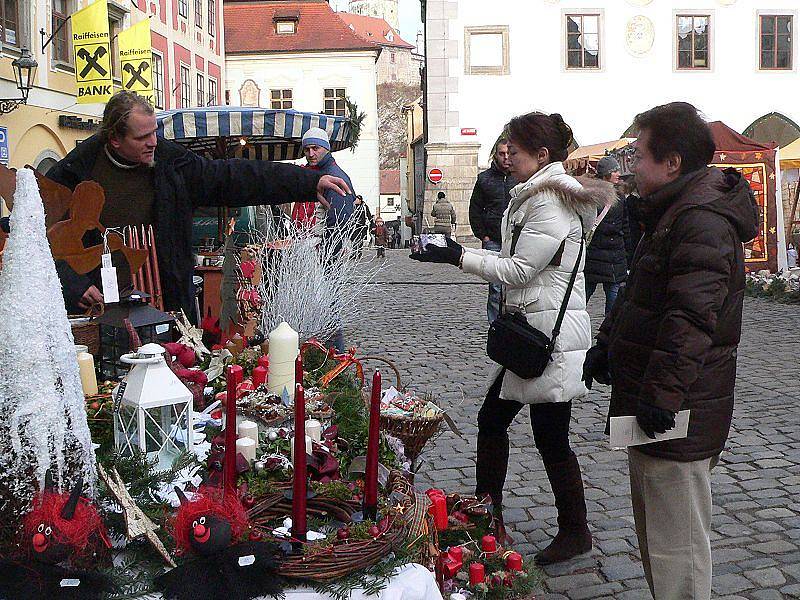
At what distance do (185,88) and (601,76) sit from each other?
40.9 feet

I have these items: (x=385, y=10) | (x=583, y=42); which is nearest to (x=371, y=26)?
(x=385, y=10)

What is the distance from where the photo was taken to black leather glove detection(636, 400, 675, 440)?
2.40 m

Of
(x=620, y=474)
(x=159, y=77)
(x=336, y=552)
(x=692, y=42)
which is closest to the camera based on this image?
(x=336, y=552)

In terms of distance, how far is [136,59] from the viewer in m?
16.8

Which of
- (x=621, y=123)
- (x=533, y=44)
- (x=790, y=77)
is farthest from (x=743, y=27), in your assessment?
(x=533, y=44)

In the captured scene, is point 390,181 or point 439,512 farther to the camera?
point 390,181

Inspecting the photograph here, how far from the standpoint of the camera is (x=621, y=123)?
1003 inches

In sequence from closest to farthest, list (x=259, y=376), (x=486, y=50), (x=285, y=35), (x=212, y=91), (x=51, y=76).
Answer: (x=259, y=376) < (x=51, y=76) < (x=486, y=50) < (x=212, y=91) < (x=285, y=35)

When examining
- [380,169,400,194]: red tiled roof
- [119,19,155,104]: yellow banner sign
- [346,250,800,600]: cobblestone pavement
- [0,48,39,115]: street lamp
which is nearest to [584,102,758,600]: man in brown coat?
[346,250,800,600]: cobblestone pavement

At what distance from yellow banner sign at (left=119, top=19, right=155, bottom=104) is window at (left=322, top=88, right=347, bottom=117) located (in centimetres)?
2133

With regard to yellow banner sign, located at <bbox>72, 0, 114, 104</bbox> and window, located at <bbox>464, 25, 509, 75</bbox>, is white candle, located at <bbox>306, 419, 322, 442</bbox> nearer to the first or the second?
yellow banner sign, located at <bbox>72, 0, 114, 104</bbox>

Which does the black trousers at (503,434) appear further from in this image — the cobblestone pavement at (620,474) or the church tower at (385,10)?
the church tower at (385,10)

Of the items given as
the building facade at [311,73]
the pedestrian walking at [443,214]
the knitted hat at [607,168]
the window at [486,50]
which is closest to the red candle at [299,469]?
the knitted hat at [607,168]

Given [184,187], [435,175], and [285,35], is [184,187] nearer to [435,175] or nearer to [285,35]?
[435,175]
